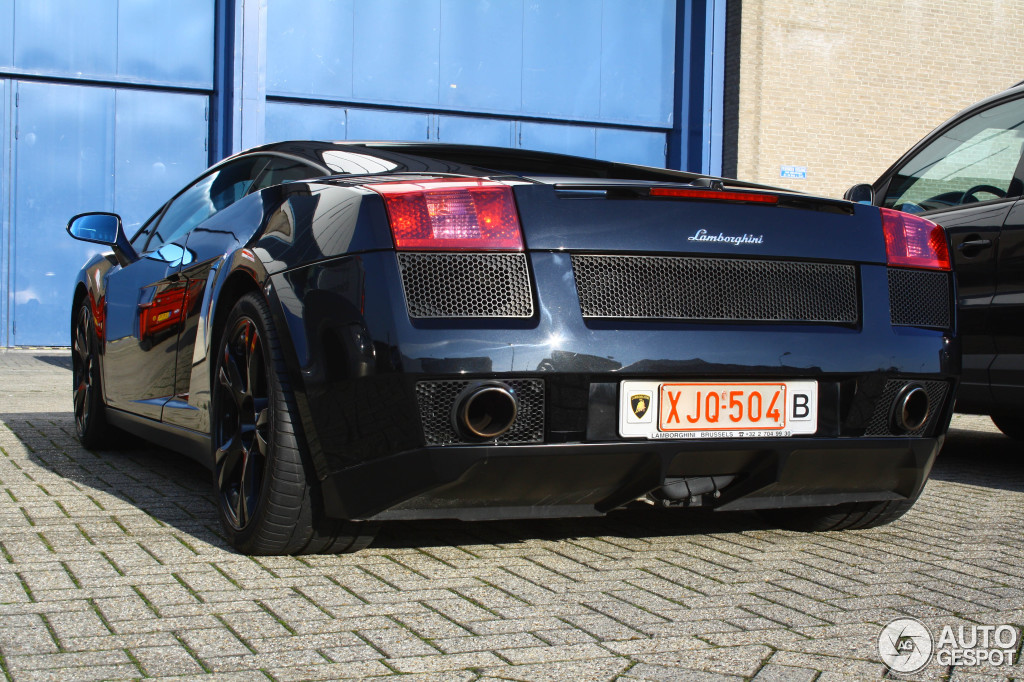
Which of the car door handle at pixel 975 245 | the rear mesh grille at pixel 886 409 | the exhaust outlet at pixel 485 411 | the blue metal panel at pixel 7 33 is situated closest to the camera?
the exhaust outlet at pixel 485 411

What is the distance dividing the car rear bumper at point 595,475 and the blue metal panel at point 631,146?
1183 centimetres

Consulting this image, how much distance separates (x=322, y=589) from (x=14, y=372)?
8099 millimetres

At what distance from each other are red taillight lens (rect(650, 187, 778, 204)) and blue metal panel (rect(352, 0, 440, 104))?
36.3 ft

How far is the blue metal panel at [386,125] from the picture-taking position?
543 inches

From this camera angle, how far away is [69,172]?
42.2 ft

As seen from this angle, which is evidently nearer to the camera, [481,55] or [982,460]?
[982,460]

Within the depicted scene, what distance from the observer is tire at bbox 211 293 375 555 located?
10.0ft

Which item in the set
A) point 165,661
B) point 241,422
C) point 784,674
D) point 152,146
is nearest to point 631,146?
point 152,146

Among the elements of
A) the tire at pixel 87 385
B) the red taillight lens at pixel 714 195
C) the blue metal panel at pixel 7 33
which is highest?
the blue metal panel at pixel 7 33

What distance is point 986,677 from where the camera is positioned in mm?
2311

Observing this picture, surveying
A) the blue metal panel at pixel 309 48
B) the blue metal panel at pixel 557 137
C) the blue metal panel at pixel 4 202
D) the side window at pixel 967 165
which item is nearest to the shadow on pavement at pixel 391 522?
the side window at pixel 967 165

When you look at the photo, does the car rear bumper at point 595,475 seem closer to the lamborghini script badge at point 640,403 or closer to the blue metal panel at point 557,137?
the lamborghini script badge at point 640,403

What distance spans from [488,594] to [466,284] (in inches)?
30.1

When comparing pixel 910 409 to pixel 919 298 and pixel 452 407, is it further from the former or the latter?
pixel 452 407
